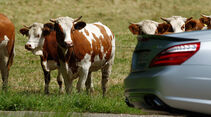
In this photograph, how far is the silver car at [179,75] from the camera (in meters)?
5.75

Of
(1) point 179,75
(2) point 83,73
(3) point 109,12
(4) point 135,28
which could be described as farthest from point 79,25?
(3) point 109,12

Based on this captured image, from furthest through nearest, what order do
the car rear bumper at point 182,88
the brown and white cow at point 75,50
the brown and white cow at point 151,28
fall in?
1. the brown and white cow at point 151,28
2. the brown and white cow at point 75,50
3. the car rear bumper at point 182,88

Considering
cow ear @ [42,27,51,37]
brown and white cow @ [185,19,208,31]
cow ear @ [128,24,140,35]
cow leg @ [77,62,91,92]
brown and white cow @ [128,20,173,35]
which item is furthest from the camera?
brown and white cow @ [185,19,208,31]

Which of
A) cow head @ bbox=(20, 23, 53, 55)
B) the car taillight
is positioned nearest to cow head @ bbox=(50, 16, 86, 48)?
cow head @ bbox=(20, 23, 53, 55)

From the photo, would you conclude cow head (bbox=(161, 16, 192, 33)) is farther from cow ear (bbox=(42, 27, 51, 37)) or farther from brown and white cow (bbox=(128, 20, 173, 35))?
cow ear (bbox=(42, 27, 51, 37))

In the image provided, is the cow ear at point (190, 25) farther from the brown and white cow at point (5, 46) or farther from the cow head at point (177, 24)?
the brown and white cow at point (5, 46)

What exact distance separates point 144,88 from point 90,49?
5.22 m

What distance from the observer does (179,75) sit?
5785mm

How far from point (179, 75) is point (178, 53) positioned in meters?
0.29

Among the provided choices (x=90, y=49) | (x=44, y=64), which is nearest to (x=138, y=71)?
(x=90, y=49)

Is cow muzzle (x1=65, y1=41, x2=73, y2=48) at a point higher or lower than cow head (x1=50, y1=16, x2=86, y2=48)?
lower

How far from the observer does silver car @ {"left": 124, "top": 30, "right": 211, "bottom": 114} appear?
575 centimetres

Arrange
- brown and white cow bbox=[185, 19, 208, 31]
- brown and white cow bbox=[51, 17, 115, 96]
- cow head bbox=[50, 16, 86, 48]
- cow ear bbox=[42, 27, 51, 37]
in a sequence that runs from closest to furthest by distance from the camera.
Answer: cow head bbox=[50, 16, 86, 48]
brown and white cow bbox=[51, 17, 115, 96]
cow ear bbox=[42, 27, 51, 37]
brown and white cow bbox=[185, 19, 208, 31]

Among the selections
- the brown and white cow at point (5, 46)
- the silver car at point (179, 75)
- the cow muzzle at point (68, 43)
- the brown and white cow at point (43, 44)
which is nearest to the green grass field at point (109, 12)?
the brown and white cow at point (5, 46)
